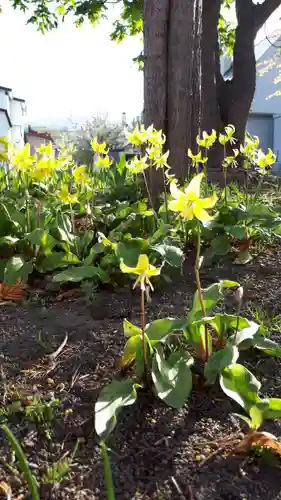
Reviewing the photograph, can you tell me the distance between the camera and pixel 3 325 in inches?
85.6


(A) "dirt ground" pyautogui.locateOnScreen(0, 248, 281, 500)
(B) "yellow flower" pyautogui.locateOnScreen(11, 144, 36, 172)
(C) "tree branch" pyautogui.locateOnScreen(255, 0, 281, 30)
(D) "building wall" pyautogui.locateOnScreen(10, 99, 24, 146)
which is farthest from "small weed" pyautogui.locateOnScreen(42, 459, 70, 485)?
(D) "building wall" pyautogui.locateOnScreen(10, 99, 24, 146)

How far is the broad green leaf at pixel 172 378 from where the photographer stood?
1476mm

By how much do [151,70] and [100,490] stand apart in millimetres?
3233

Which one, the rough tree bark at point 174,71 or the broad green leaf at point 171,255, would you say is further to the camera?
the rough tree bark at point 174,71

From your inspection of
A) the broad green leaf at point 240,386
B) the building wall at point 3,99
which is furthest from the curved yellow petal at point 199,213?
the building wall at point 3,99

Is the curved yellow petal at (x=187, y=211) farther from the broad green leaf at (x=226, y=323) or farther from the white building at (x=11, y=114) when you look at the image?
the white building at (x=11, y=114)

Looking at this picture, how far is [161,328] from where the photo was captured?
1.69 m

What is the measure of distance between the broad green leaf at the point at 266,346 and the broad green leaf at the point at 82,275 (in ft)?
3.03

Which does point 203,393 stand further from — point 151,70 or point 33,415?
point 151,70

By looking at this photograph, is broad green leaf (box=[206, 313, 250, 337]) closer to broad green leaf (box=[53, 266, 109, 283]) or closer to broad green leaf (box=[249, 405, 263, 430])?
broad green leaf (box=[249, 405, 263, 430])

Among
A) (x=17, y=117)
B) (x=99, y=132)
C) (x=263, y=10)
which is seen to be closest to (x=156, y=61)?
(x=263, y=10)

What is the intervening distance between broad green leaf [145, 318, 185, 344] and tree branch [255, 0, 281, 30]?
7.36 meters

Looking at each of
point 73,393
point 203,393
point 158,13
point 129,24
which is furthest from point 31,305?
point 129,24

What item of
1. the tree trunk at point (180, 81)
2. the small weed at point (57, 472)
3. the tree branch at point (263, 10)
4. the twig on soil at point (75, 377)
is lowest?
the small weed at point (57, 472)
